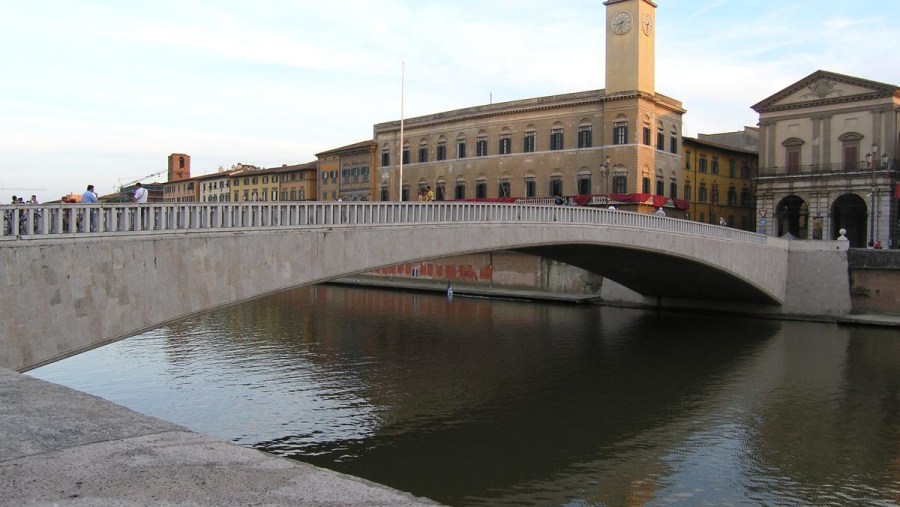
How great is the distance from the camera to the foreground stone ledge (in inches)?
185

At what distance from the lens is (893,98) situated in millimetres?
41594

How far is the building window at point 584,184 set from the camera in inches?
1786

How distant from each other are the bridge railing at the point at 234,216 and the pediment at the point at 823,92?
88.0 feet

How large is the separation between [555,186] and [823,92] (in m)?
16.6

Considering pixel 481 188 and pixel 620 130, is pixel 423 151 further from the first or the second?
pixel 620 130

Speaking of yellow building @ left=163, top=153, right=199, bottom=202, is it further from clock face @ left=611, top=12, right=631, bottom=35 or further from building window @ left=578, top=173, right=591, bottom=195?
clock face @ left=611, top=12, right=631, bottom=35

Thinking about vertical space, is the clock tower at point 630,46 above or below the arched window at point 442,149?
above

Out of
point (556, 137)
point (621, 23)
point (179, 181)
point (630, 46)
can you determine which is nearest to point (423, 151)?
point (556, 137)

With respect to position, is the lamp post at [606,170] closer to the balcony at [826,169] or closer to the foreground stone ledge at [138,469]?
the balcony at [826,169]

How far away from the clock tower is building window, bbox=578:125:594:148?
2507 millimetres

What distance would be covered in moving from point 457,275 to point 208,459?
43445 millimetres

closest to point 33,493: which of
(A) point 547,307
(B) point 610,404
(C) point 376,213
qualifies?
(C) point 376,213

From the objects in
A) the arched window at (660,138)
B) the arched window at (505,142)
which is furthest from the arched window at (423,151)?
the arched window at (660,138)

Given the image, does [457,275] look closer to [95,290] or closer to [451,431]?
[451,431]
